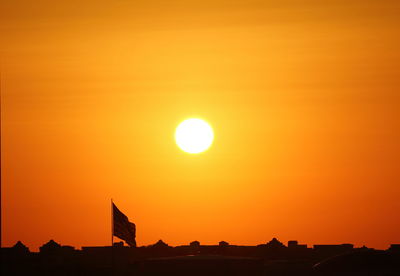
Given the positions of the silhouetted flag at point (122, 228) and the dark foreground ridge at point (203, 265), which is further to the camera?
the dark foreground ridge at point (203, 265)

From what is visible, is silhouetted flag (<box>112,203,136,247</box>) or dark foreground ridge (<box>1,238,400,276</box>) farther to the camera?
dark foreground ridge (<box>1,238,400,276</box>)

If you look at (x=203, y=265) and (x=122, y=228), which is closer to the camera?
(x=122, y=228)

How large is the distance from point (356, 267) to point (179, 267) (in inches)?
545

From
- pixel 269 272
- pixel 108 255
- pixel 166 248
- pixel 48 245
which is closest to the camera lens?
pixel 269 272

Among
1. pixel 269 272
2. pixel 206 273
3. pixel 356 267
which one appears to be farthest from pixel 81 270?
pixel 356 267

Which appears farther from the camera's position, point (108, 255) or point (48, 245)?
point (48, 245)

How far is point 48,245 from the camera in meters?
117

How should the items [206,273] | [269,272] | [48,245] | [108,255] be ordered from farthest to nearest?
1. [48,245]
2. [108,255]
3. [269,272]
4. [206,273]

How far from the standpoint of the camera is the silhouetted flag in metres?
69.8

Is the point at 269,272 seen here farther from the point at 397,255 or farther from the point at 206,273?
the point at 397,255

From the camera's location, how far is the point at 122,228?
7112cm

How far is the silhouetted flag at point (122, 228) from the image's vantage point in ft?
229

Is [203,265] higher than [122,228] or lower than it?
lower

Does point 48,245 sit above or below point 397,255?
above
